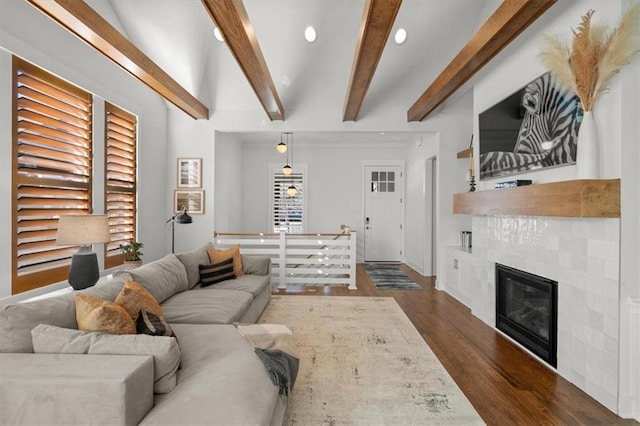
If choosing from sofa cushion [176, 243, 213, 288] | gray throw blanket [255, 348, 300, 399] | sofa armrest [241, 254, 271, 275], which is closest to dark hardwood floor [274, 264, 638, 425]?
gray throw blanket [255, 348, 300, 399]

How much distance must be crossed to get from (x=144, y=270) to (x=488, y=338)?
3.40 m

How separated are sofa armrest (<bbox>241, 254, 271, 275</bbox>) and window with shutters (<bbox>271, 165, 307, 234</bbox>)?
124 inches

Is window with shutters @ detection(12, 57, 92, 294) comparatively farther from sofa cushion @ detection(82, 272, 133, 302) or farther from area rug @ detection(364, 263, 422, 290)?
area rug @ detection(364, 263, 422, 290)

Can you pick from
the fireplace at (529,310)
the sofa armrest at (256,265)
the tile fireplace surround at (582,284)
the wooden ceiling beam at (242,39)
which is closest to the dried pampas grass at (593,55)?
the tile fireplace surround at (582,284)

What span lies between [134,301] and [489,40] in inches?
134

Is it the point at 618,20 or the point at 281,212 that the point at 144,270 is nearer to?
the point at 618,20

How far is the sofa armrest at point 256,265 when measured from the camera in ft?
14.1

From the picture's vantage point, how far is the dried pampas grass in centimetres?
199

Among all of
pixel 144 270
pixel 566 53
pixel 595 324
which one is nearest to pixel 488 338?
pixel 595 324

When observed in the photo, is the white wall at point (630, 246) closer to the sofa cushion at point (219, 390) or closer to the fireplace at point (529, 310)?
the fireplace at point (529, 310)

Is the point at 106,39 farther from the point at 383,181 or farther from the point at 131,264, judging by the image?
the point at 383,181

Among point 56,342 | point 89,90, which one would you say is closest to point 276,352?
point 56,342

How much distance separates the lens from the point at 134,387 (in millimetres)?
1370

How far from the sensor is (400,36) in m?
4.20
